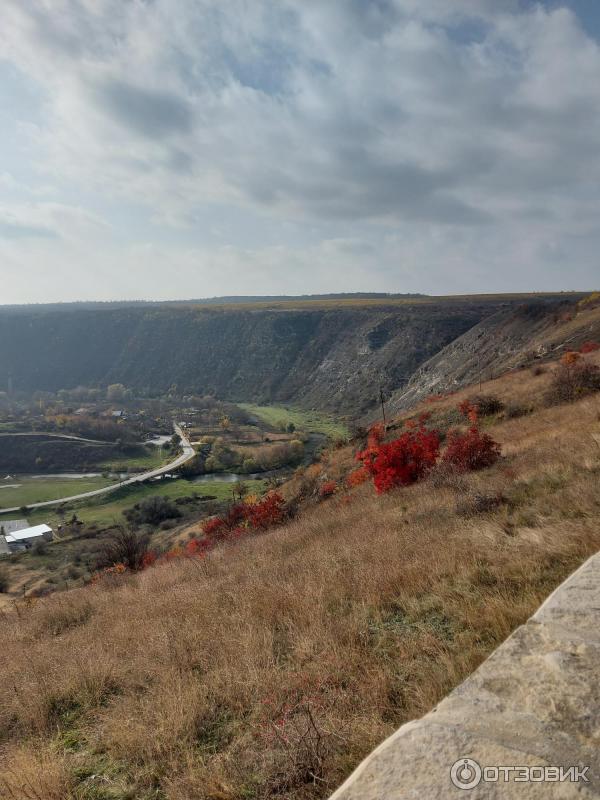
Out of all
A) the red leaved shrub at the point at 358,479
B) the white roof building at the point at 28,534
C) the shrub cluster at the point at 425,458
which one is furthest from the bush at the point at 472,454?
the white roof building at the point at 28,534

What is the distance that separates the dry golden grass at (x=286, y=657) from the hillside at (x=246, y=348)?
84523mm

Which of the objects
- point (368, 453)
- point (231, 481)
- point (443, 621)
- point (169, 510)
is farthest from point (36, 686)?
point (231, 481)

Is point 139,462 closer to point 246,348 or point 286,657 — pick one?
point 246,348

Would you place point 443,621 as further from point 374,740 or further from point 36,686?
point 36,686

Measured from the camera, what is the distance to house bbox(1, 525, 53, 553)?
158 feet

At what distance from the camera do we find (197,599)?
6832mm

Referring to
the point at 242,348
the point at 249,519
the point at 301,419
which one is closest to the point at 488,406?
the point at 249,519

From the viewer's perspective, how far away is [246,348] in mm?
146250

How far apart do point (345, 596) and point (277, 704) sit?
192cm

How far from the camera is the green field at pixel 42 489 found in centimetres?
6612

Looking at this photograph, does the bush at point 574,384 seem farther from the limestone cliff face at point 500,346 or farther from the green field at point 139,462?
the green field at point 139,462

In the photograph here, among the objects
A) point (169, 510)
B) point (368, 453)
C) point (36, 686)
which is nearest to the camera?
point (36, 686)

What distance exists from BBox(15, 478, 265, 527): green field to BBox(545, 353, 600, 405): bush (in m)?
39.2

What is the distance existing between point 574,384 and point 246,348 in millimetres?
129526
